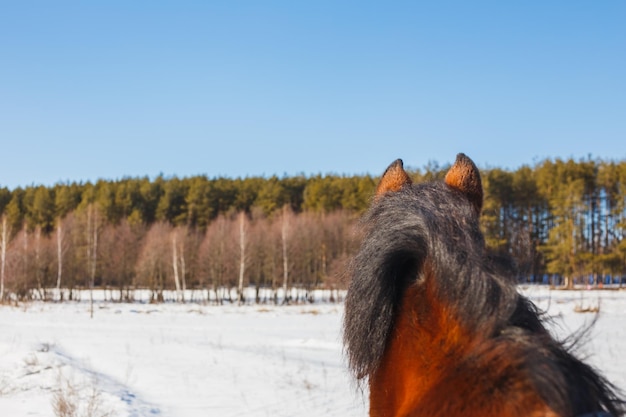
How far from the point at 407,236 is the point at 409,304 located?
0.43ft

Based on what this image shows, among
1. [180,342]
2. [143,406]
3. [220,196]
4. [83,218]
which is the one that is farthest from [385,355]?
[220,196]

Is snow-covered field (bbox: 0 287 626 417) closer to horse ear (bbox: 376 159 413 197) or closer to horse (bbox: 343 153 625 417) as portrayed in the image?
horse ear (bbox: 376 159 413 197)

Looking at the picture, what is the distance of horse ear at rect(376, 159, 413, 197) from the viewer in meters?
1.45

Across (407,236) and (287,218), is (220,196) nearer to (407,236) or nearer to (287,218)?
(287,218)

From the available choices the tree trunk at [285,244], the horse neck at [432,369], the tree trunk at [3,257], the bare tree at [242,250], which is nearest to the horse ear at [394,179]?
the horse neck at [432,369]

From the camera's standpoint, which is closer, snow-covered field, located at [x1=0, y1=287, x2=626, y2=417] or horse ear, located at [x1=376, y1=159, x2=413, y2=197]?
horse ear, located at [x1=376, y1=159, x2=413, y2=197]

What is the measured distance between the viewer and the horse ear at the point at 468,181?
52.0 inches

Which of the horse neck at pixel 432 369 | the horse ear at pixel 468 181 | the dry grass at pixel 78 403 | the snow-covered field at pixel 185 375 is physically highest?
the horse ear at pixel 468 181

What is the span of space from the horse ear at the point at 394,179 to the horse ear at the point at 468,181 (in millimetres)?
133

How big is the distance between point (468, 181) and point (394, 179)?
203 millimetres

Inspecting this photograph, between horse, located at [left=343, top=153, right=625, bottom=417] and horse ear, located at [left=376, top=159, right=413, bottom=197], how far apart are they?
0.08 m

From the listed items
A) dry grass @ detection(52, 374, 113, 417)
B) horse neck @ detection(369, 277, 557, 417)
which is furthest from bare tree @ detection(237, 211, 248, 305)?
horse neck @ detection(369, 277, 557, 417)

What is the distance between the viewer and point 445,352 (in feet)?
3.18

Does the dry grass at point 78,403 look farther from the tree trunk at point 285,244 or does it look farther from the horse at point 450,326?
the tree trunk at point 285,244
